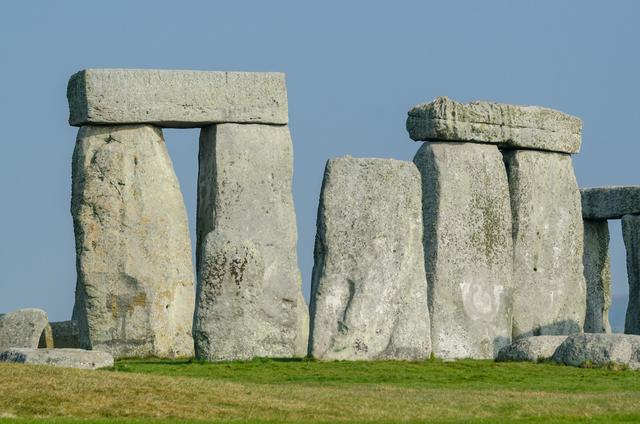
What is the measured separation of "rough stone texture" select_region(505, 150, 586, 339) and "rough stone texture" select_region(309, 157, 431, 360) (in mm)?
4305

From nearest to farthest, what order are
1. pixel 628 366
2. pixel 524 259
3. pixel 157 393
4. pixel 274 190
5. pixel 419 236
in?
pixel 157 393
pixel 628 366
pixel 419 236
pixel 274 190
pixel 524 259

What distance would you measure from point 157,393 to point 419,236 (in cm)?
690

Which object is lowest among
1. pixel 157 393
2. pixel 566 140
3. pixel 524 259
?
pixel 157 393

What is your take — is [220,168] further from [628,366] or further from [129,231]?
[628,366]

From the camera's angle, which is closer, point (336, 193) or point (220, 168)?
point (336, 193)

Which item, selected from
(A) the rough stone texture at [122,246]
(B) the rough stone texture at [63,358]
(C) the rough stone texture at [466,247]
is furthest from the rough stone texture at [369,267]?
(A) the rough stone texture at [122,246]

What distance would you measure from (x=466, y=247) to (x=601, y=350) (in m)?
3.97

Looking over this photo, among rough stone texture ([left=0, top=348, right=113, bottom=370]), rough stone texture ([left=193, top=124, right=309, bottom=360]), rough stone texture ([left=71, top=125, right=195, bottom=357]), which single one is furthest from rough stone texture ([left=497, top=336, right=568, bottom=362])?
rough stone texture ([left=0, top=348, right=113, bottom=370])

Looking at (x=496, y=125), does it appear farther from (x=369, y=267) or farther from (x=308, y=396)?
(x=308, y=396)

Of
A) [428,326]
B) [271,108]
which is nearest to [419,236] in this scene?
[428,326]

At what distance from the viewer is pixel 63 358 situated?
22.6 meters

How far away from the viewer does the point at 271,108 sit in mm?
27438

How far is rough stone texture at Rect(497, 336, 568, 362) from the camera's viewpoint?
990 inches

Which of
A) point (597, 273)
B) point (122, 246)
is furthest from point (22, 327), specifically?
point (597, 273)
